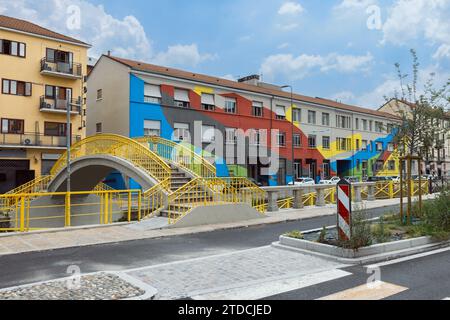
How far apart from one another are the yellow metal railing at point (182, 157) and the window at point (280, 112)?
27.2 metres

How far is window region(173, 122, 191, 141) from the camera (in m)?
36.5

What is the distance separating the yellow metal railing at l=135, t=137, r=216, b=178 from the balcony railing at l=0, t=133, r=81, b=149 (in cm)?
1606

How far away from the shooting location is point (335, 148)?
53.1 metres

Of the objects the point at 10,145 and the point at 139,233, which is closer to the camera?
the point at 139,233

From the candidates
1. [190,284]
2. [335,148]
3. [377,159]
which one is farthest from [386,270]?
[377,159]

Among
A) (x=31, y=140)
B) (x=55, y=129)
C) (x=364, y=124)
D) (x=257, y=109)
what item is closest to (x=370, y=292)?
(x=31, y=140)

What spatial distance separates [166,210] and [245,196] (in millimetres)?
3165

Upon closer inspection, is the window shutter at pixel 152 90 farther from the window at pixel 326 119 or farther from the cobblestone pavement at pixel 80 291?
the cobblestone pavement at pixel 80 291

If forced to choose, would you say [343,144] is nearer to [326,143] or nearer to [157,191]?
[326,143]

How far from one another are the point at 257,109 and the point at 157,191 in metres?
30.5

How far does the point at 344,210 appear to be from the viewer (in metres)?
7.89
